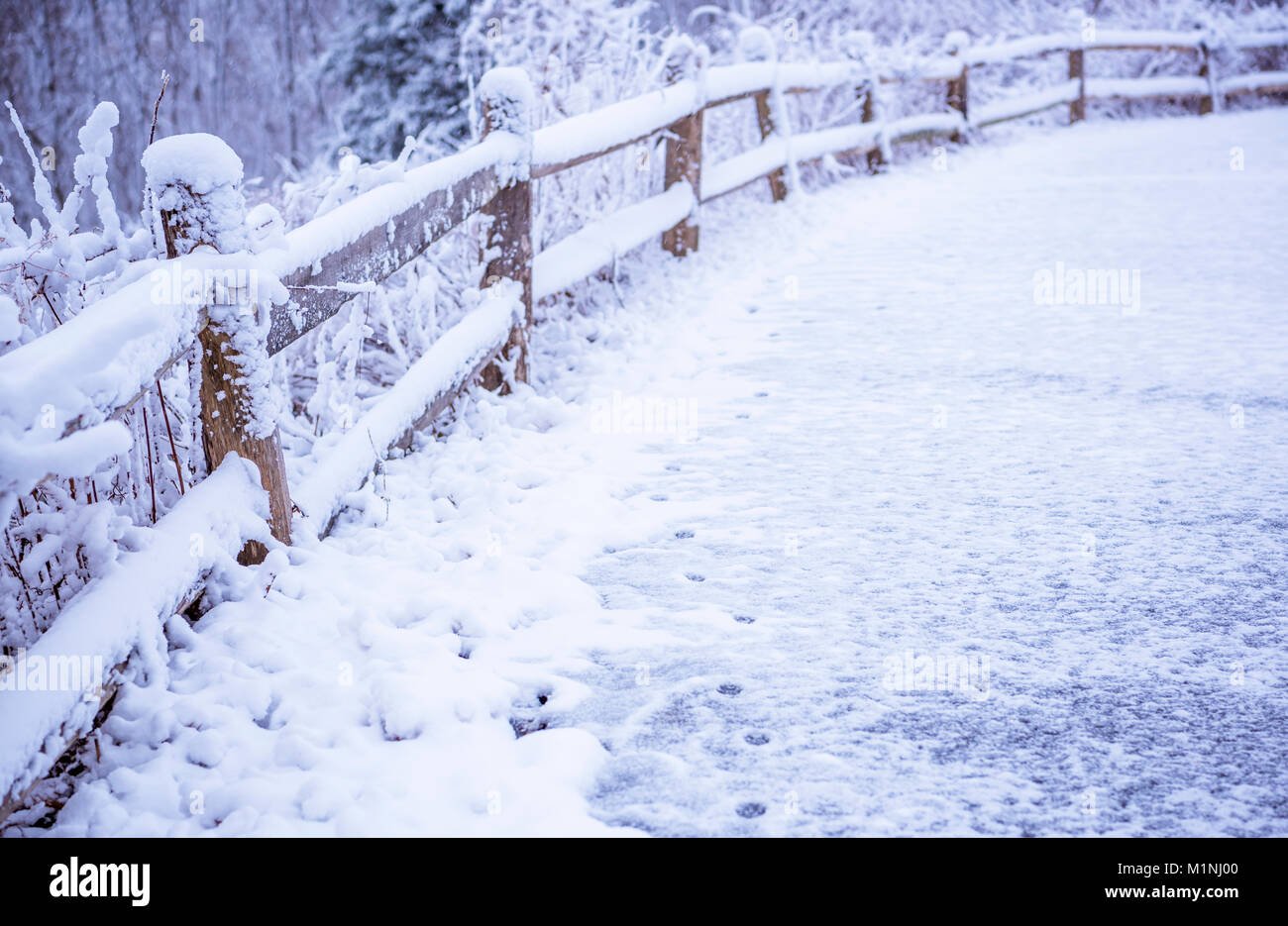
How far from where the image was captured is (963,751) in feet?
6.90

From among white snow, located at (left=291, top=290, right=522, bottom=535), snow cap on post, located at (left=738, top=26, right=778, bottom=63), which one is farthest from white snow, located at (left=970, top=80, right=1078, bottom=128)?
white snow, located at (left=291, top=290, right=522, bottom=535)

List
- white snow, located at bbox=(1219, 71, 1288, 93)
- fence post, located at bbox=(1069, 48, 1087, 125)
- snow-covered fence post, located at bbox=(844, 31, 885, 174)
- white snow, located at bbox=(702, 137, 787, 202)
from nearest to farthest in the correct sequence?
1. white snow, located at bbox=(702, 137, 787, 202)
2. snow-covered fence post, located at bbox=(844, 31, 885, 174)
3. fence post, located at bbox=(1069, 48, 1087, 125)
4. white snow, located at bbox=(1219, 71, 1288, 93)

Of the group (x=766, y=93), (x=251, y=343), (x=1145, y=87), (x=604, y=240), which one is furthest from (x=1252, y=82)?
(x=251, y=343)

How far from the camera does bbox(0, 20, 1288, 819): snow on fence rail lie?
6.07 ft

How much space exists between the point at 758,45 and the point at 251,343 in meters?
6.89

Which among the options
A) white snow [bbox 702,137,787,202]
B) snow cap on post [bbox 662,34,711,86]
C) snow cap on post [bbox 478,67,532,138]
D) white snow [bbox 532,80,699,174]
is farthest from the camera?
white snow [bbox 702,137,787,202]

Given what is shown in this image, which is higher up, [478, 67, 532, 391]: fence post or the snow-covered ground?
[478, 67, 532, 391]: fence post

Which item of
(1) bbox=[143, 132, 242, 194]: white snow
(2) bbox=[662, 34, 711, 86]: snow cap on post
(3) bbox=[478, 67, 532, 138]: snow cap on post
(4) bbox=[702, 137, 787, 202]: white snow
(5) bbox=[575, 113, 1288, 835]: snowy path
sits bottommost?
(5) bbox=[575, 113, 1288, 835]: snowy path

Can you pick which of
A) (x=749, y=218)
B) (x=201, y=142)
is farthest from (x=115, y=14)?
(x=201, y=142)

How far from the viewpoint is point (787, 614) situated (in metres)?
2.68

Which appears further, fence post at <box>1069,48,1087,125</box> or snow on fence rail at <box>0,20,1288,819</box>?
fence post at <box>1069,48,1087,125</box>

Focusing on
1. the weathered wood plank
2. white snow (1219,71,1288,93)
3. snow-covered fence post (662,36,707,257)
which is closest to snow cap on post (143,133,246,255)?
the weathered wood plank

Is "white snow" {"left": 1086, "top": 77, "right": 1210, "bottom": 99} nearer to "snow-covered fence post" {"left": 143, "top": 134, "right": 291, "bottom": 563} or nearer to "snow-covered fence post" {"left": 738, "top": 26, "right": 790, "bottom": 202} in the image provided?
"snow-covered fence post" {"left": 738, "top": 26, "right": 790, "bottom": 202}

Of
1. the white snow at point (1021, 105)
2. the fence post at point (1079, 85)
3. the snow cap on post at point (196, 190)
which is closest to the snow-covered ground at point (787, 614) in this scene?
the snow cap on post at point (196, 190)
